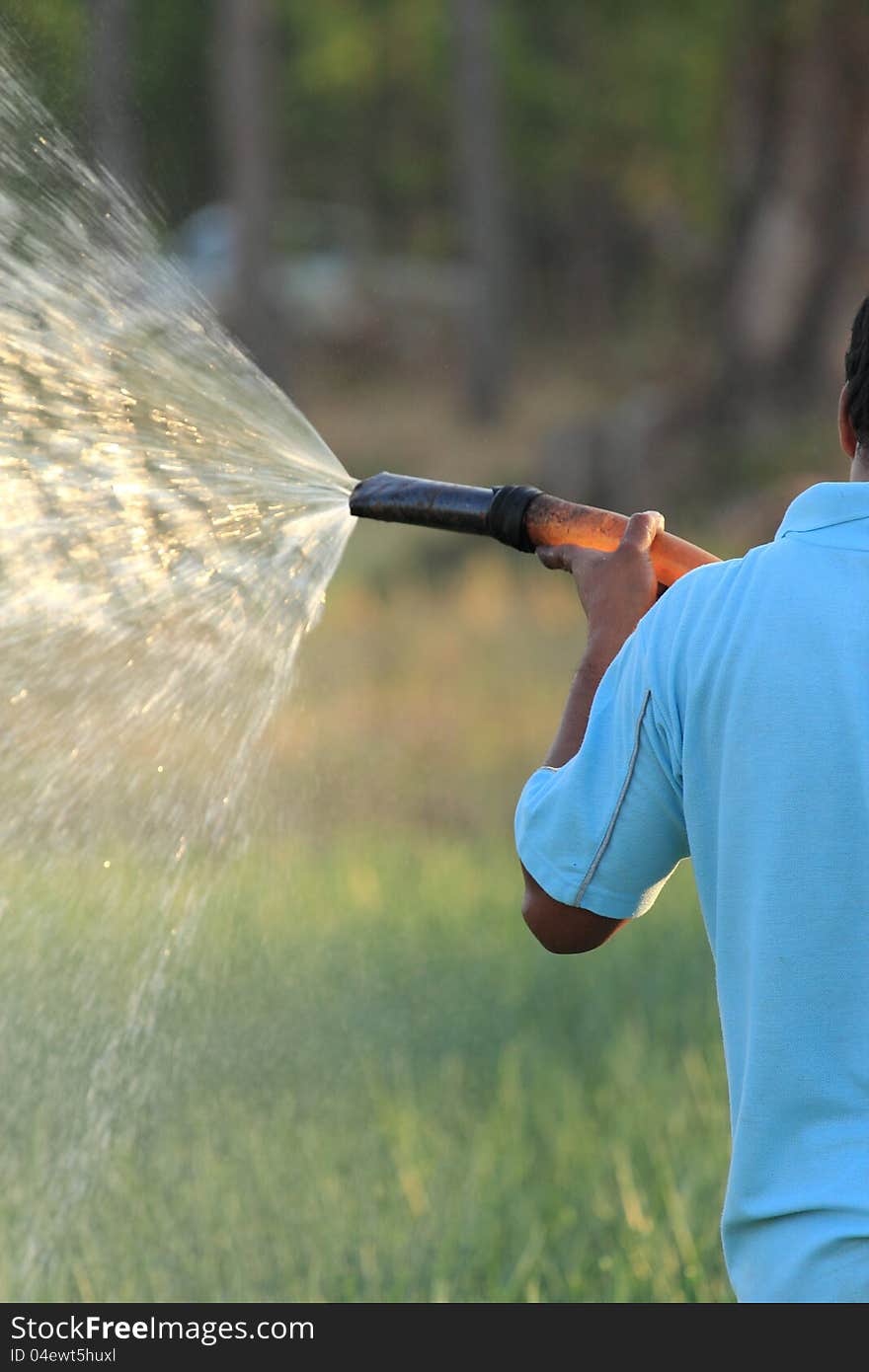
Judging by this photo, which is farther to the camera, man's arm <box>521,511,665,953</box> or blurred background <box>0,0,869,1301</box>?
blurred background <box>0,0,869,1301</box>

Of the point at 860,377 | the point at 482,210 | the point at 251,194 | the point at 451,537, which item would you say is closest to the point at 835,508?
the point at 860,377

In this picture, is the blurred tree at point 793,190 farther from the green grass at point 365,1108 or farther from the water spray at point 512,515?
the water spray at point 512,515

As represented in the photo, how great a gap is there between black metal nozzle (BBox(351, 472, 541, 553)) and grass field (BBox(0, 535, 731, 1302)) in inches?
60.6

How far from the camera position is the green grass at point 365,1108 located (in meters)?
3.48

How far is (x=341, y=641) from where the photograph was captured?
38.1ft

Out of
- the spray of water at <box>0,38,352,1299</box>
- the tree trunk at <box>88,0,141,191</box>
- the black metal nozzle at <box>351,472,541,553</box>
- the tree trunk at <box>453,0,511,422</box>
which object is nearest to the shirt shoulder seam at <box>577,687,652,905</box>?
the black metal nozzle at <box>351,472,541,553</box>

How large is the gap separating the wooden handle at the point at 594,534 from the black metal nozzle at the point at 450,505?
2 cm

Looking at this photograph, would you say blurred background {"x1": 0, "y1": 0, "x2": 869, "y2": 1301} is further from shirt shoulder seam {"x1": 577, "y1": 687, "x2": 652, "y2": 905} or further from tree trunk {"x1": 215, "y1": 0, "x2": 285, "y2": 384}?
shirt shoulder seam {"x1": 577, "y1": 687, "x2": 652, "y2": 905}

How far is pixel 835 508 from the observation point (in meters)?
1.71

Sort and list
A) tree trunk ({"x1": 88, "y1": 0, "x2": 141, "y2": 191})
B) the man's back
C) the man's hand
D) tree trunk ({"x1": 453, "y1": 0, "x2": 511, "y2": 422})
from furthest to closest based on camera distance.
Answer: tree trunk ({"x1": 453, "y1": 0, "x2": 511, "y2": 422}) < tree trunk ({"x1": 88, "y1": 0, "x2": 141, "y2": 191}) < the man's hand < the man's back

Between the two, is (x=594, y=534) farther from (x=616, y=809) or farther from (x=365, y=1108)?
(x=365, y=1108)

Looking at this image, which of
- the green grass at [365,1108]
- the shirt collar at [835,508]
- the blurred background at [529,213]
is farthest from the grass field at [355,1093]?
the blurred background at [529,213]

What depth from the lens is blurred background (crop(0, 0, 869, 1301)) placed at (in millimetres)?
3771
